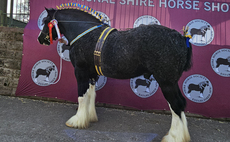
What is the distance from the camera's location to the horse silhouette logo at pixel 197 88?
3.64 m

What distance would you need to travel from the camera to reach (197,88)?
3.66 meters

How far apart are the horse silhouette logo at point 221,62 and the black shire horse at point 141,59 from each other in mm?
1761

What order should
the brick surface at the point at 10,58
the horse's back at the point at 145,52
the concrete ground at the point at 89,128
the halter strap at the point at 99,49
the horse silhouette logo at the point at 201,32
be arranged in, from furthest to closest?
the brick surface at the point at 10,58 < the horse silhouette logo at the point at 201,32 < the halter strap at the point at 99,49 < the concrete ground at the point at 89,128 < the horse's back at the point at 145,52

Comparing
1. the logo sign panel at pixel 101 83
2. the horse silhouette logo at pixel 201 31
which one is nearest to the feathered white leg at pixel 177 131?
the logo sign panel at pixel 101 83

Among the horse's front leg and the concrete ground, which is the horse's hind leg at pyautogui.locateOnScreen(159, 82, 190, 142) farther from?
the horse's front leg

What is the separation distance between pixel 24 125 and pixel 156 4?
379cm

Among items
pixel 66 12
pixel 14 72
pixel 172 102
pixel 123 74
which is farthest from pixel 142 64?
pixel 14 72

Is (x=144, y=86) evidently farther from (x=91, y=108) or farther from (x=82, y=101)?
(x=82, y=101)

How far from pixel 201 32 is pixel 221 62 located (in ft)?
2.69

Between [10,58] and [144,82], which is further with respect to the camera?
[10,58]

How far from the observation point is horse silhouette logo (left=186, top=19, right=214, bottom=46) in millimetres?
3746

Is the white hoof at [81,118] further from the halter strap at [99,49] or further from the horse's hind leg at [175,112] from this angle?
the horse's hind leg at [175,112]

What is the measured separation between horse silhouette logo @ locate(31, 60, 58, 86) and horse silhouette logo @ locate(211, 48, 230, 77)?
3.76 m

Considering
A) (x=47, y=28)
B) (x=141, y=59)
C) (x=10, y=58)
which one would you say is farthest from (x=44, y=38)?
(x=141, y=59)
